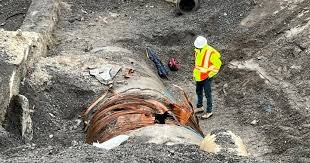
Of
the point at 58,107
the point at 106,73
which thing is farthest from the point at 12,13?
the point at 58,107

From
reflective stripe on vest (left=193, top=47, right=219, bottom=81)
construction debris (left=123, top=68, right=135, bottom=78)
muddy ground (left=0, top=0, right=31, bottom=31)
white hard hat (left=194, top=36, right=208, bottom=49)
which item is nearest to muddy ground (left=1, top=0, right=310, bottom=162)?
construction debris (left=123, top=68, right=135, bottom=78)

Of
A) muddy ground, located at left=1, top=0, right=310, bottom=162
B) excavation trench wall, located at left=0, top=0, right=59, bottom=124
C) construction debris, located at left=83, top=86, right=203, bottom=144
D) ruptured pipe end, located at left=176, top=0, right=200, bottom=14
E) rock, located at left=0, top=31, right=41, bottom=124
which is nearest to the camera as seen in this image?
muddy ground, located at left=1, top=0, right=310, bottom=162

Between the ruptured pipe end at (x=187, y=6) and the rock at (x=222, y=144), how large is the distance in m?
7.32

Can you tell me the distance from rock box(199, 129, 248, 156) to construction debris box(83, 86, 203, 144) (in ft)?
3.87

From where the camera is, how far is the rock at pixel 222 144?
8158 mm

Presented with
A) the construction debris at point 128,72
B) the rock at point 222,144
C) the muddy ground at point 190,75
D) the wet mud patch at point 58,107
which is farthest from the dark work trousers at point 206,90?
the rock at point 222,144

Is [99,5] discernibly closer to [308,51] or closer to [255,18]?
[255,18]

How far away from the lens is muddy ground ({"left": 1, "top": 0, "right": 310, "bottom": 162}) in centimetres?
861

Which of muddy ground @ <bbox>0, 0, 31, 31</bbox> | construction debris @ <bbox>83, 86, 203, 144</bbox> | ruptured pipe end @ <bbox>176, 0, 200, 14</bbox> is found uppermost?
ruptured pipe end @ <bbox>176, 0, 200, 14</bbox>

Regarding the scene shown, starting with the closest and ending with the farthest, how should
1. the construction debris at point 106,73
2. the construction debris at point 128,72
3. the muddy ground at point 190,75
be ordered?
1. the muddy ground at point 190,75
2. the construction debris at point 106,73
3. the construction debris at point 128,72

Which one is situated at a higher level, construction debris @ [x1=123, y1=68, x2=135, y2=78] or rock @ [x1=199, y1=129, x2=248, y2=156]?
construction debris @ [x1=123, y1=68, x2=135, y2=78]

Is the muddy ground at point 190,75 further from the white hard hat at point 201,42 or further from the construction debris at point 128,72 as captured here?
the white hard hat at point 201,42

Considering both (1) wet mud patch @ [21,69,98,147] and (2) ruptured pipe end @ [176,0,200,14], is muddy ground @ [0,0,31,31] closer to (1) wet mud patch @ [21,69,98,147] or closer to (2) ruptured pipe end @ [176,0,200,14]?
(2) ruptured pipe end @ [176,0,200,14]

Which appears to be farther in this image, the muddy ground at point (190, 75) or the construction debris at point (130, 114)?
the construction debris at point (130, 114)
